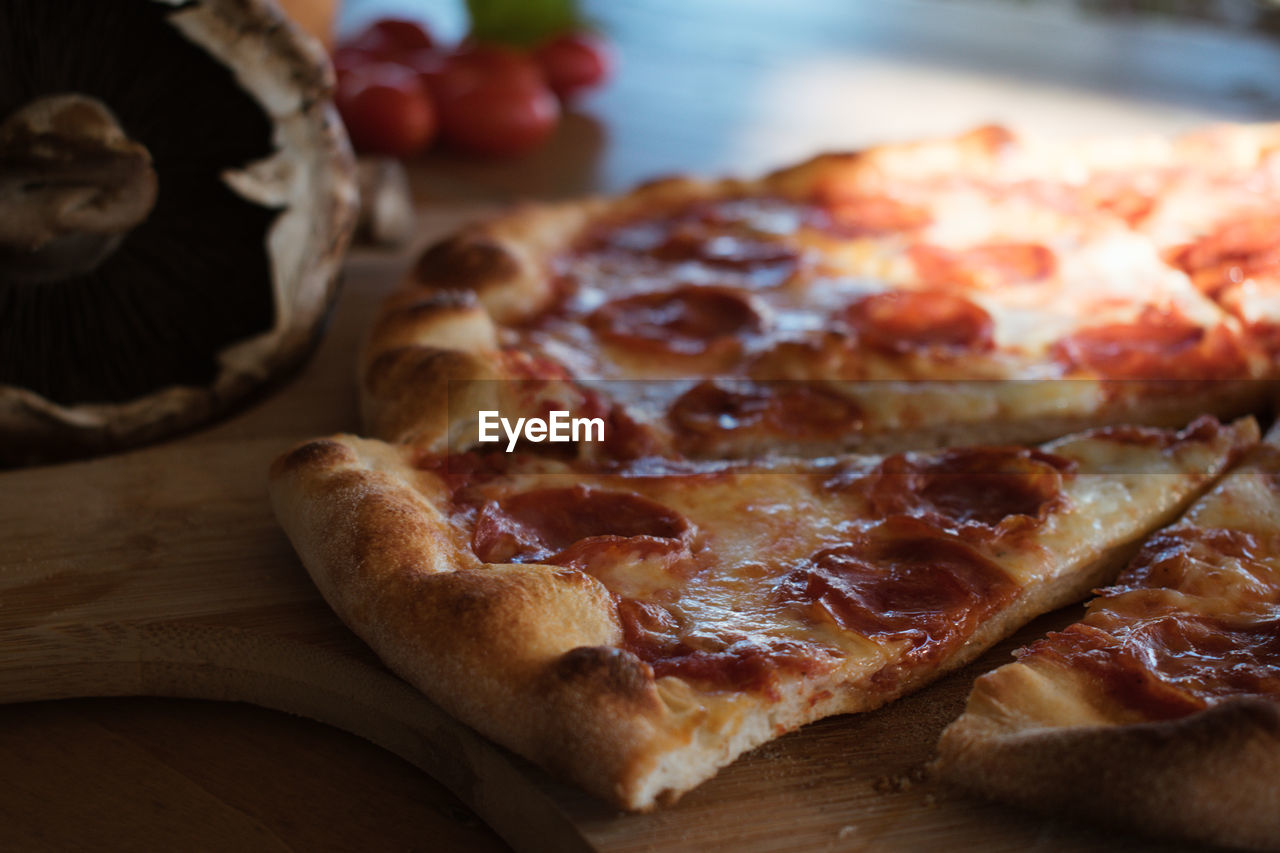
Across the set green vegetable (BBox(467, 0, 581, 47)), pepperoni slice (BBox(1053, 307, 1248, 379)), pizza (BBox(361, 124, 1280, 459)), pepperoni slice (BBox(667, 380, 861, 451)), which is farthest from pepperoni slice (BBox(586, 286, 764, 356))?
green vegetable (BBox(467, 0, 581, 47))

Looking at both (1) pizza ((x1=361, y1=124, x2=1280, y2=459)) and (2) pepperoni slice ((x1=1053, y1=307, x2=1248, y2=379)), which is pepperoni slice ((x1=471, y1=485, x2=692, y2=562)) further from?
(2) pepperoni slice ((x1=1053, y1=307, x2=1248, y2=379))

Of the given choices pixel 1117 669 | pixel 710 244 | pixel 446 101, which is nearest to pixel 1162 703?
pixel 1117 669

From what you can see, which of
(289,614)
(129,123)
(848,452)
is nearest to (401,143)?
(129,123)

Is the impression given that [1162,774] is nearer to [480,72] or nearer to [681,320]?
[681,320]

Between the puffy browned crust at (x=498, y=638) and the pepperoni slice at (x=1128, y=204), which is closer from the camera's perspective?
the puffy browned crust at (x=498, y=638)

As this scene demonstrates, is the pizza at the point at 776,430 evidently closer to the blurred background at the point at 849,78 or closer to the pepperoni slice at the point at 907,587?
the pepperoni slice at the point at 907,587

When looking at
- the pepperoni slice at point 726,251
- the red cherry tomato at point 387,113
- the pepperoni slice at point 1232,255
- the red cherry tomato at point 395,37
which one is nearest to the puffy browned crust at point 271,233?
the pepperoni slice at point 726,251
